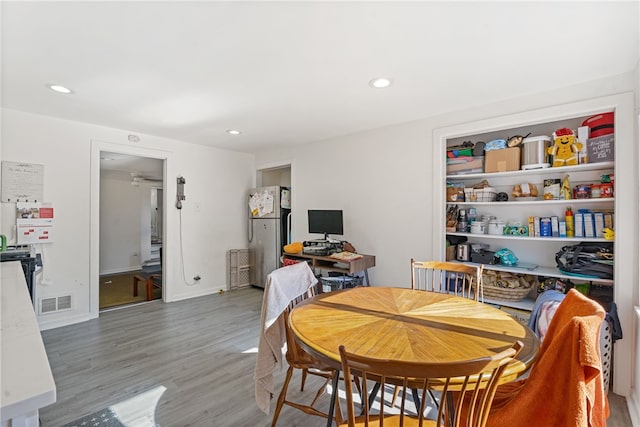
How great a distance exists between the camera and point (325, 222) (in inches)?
153

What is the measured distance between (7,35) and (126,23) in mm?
761

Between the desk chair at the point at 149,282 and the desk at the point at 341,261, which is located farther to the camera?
the desk chair at the point at 149,282

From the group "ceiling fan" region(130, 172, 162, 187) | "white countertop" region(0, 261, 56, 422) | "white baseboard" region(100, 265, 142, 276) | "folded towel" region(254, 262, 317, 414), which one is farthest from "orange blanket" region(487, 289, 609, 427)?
"ceiling fan" region(130, 172, 162, 187)

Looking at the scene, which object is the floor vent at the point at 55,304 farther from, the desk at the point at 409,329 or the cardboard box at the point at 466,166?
the cardboard box at the point at 466,166

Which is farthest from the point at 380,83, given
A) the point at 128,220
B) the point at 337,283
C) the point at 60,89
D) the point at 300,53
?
the point at 128,220

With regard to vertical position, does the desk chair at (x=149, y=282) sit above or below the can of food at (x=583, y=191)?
below

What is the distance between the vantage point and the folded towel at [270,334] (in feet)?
5.48

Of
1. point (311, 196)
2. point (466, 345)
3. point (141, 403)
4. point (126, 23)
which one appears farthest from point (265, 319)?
point (311, 196)

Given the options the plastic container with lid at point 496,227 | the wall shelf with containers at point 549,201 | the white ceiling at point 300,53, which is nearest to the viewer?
the white ceiling at point 300,53

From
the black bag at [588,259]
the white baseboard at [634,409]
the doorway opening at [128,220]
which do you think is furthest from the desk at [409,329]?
the doorway opening at [128,220]

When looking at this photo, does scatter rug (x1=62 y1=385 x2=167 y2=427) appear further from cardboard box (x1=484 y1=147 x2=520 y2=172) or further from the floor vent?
cardboard box (x1=484 y1=147 x2=520 y2=172)

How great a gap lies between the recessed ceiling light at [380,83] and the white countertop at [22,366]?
237 centimetres

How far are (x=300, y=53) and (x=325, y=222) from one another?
7.40ft

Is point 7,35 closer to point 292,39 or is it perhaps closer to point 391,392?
point 292,39
